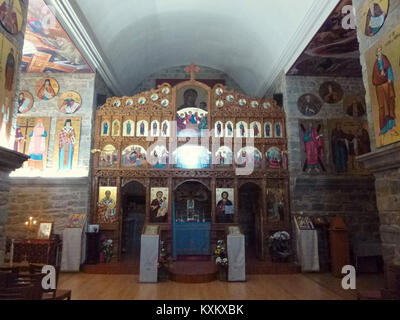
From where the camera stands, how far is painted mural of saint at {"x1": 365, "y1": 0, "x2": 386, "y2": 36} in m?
4.31

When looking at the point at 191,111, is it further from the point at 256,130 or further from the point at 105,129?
the point at 105,129

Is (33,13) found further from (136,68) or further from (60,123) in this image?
(136,68)

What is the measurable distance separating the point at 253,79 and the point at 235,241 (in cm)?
683

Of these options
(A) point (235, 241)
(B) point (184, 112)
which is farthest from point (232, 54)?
(A) point (235, 241)

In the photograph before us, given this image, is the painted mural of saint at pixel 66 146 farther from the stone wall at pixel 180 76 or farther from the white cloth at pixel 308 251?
the white cloth at pixel 308 251

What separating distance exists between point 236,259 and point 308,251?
223cm

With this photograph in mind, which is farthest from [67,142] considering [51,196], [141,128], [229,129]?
[229,129]

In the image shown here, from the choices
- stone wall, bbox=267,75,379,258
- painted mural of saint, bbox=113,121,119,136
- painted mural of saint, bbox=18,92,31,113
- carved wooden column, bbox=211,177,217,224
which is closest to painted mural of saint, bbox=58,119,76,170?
painted mural of saint, bbox=113,121,119,136

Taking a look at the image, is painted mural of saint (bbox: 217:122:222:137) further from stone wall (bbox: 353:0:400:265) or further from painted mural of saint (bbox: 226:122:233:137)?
stone wall (bbox: 353:0:400:265)

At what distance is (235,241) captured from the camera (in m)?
6.91

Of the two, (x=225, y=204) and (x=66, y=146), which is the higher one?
(x=66, y=146)

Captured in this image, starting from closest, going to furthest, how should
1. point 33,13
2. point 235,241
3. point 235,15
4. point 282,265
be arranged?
point 33,13 < point 235,241 < point 282,265 < point 235,15

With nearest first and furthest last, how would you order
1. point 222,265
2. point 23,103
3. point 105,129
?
point 222,265
point 23,103
point 105,129

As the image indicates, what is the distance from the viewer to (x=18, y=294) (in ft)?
9.98
